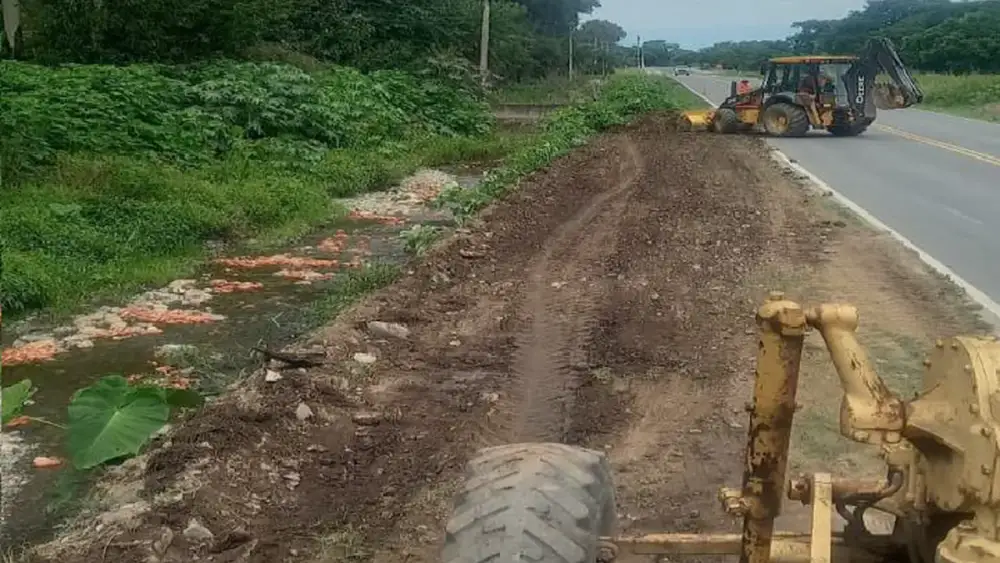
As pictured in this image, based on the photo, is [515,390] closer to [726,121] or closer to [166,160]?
[166,160]

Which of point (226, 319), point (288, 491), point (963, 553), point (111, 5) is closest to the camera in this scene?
point (963, 553)

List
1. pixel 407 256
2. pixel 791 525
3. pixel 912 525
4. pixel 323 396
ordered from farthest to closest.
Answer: pixel 407 256 < pixel 323 396 < pixel 791 525 < pixel 912 525

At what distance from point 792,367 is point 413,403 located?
4.98 metres

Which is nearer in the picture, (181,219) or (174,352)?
(174,352)

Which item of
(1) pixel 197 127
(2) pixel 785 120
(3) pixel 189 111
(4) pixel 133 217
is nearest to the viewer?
(4) pixel 133 217

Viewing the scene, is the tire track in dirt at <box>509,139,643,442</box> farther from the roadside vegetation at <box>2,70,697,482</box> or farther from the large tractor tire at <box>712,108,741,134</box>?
the large tractor tire at <box>712,108,741,134</box>

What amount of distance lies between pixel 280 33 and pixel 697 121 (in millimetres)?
15723

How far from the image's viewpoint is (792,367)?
2811 mm

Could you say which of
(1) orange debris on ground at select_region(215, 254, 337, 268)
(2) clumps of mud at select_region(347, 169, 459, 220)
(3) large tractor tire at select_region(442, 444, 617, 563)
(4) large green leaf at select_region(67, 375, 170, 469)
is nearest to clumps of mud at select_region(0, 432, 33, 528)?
(4) large green leaf at select_region(67, 375, 170, 469)

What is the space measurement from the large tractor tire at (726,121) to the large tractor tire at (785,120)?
2.21 ft

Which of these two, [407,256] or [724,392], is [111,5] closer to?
[407,256]

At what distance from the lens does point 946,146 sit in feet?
80.8

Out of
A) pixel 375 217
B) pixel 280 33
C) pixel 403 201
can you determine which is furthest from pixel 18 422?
pixel 280 33

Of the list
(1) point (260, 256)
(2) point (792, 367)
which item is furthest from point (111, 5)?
(2) point (792, 367)
